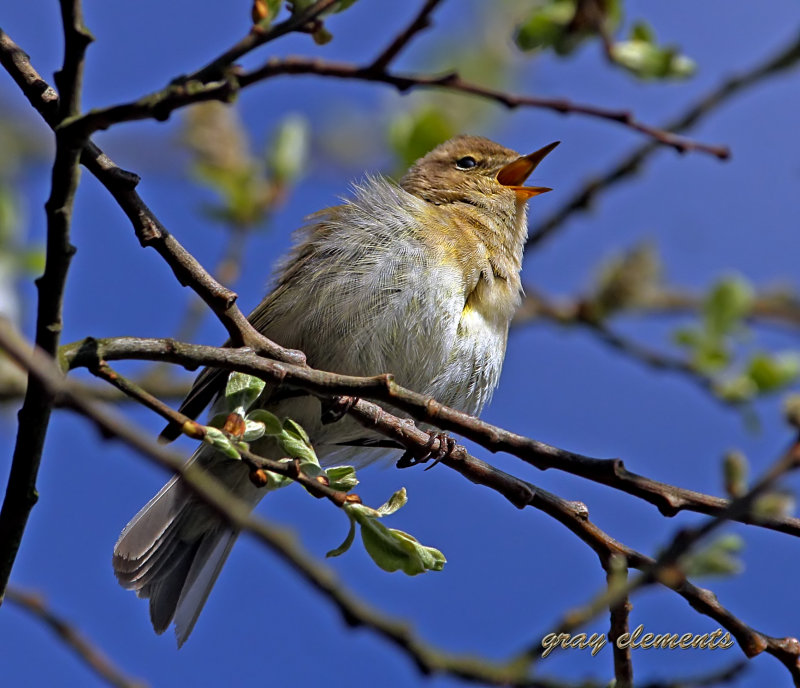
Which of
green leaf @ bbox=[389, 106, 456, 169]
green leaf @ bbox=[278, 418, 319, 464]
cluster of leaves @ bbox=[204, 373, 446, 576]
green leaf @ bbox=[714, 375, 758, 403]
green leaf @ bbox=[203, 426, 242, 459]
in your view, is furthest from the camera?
green leaf @ bbox=[389, 106, 456, 169]

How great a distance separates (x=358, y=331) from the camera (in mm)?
4527

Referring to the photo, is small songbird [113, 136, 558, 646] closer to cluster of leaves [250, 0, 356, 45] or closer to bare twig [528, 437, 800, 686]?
bare twig [528, 437, 800, 686]

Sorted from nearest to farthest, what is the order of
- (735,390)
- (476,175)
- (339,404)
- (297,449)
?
(297,449) < (339,404) < (735,390) < (476,175)

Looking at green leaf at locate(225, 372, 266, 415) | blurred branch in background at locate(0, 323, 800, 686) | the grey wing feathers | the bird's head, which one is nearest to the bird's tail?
the grey wing feathers

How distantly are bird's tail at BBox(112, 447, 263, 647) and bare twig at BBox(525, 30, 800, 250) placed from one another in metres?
2.33

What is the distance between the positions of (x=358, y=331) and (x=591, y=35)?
189 centimetres

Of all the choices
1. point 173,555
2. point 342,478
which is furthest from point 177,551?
point 342,478

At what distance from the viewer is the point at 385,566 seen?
296cm

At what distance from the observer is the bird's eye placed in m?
6.09

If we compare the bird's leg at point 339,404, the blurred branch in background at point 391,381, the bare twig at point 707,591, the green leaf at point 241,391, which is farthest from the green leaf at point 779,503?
the green leaf at point 241,391

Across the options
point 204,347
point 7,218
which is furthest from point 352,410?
point 7,218

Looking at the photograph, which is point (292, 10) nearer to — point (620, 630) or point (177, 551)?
point (620, 630)

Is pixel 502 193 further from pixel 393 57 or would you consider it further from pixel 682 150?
pixel 393 57

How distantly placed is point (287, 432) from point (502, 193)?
9.77 ft
